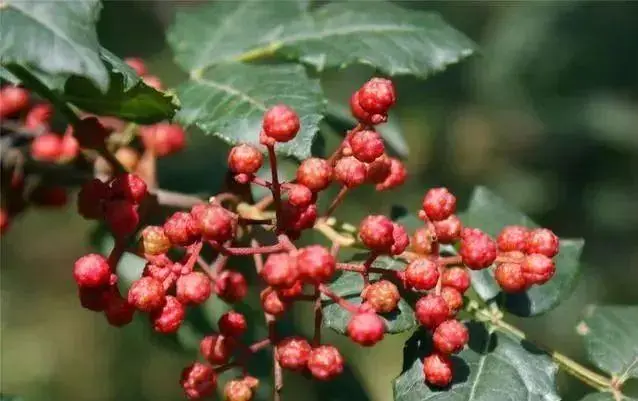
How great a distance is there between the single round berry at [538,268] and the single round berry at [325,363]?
0.32 metres

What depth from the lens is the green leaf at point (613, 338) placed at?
1680mm

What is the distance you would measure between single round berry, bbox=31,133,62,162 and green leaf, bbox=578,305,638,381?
3.69 feet

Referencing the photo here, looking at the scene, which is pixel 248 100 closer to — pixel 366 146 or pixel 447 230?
pixel 366 146

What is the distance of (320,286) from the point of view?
4.41ft

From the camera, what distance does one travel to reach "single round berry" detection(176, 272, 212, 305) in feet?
4.45

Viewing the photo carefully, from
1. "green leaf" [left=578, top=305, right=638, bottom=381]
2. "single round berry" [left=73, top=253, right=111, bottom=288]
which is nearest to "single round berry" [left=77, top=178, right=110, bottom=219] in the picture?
"single round berry" [left=73, top=253, right=111, bottom=288]

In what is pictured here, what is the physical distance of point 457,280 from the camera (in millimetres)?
1428

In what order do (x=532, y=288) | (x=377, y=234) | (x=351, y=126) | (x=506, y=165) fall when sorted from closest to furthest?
1. (x=377, y=234)
2. (x=532, y=288)
3. (x=351, y=126)
4. (x=506, y=165)

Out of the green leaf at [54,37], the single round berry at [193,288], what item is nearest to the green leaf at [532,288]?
the single round berry at [193,288]

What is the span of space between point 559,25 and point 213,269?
11.4 feet

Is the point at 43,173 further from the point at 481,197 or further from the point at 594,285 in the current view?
the point at 594,285

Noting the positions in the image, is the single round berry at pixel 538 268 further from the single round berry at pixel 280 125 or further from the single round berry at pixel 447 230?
the single round berry at pixel 280 125

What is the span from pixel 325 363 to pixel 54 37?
1.87 ft

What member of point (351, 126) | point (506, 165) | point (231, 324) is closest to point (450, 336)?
point (231, 324)
